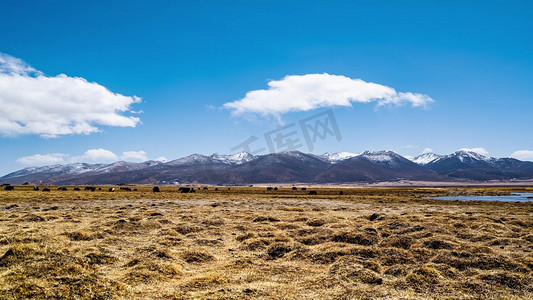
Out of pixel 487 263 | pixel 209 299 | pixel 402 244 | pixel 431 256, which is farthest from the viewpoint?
pixel 402 244

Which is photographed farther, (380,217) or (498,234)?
(380,217)

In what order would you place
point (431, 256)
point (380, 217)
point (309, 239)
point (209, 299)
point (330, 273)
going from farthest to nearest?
point (380, 217) → point (309, 239) → point (431, 256) → point (330, 273) → point (209, 299)

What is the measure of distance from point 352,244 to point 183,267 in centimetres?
919

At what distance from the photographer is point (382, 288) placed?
10875 millimetres

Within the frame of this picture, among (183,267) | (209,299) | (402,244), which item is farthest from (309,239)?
(209,299)

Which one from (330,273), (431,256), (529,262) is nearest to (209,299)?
(330,273)

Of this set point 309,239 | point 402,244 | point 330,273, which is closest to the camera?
point 330,273

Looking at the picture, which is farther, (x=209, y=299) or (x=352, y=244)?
(x=352, y=244)

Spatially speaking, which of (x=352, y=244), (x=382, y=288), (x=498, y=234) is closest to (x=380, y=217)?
(x=498, y=234)

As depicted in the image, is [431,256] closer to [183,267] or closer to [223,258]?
[223,258]

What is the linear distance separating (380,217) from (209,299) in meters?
20.3

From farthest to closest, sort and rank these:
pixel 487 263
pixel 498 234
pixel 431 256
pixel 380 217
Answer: pixel 380 217
pixel 498 234
pixel 431 256
pixel 487 263

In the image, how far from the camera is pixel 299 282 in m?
11.5

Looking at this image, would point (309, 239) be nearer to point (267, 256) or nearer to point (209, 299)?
point (267, 256)
